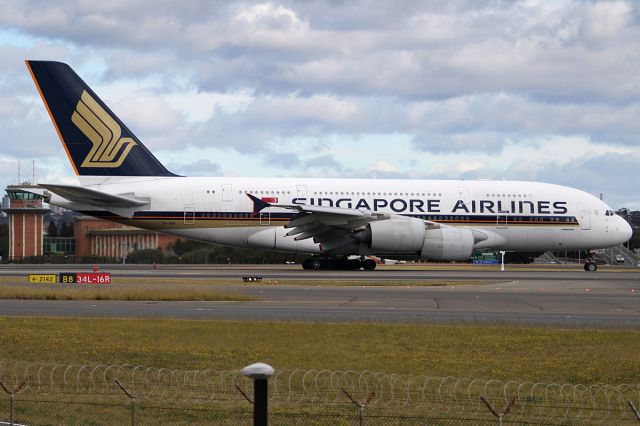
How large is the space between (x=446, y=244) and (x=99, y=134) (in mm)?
18945

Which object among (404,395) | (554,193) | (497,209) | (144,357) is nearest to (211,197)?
(497,209)

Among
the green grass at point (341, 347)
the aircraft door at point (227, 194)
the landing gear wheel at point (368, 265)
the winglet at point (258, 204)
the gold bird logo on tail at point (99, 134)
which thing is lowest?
the green grass at point (341, 347)

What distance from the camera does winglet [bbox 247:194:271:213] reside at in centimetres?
4606

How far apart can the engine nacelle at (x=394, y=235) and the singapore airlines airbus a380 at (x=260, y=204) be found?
0.17 ft

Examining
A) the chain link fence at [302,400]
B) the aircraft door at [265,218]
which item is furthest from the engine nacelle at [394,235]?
the chain link fence at [302,400]

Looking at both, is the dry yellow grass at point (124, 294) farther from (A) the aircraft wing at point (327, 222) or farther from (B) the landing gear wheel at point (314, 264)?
(B) the landing gear wheel at point (314, 264)

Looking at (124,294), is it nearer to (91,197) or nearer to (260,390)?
(91,197)

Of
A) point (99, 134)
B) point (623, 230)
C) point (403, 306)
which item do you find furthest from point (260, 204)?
point (623, 230)

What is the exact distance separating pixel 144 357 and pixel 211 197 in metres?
30.6

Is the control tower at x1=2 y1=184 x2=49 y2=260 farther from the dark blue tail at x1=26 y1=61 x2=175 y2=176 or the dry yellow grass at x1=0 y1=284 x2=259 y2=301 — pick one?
the dry yellow grass at x1=0 y1=284 x2=259 y2=301

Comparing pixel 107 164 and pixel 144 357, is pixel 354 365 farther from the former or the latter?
pixel 107 164

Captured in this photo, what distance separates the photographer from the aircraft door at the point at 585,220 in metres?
52.4

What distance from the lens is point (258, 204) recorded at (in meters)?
47.0

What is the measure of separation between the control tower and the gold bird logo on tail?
192ft
